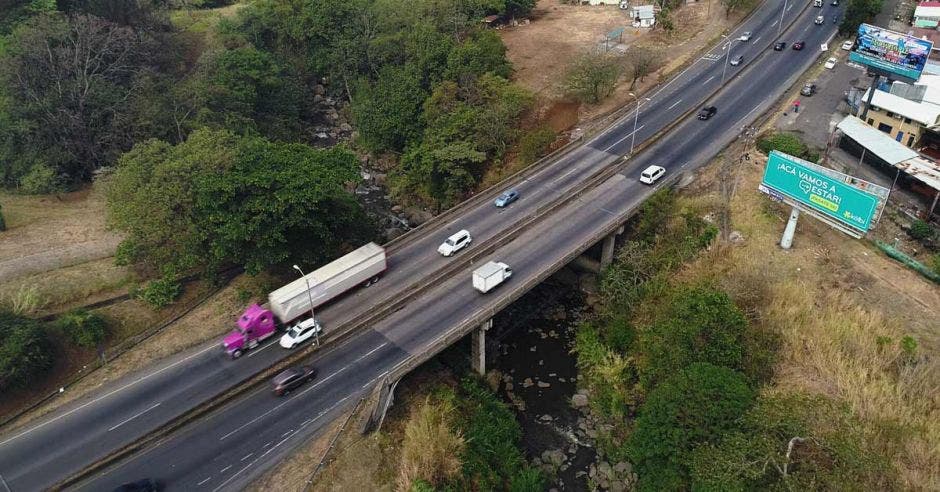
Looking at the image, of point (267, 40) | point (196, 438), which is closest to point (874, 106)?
point (196, 438)

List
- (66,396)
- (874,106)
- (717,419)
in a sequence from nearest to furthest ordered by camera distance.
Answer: (717,419)
(66,396)
(874,106)

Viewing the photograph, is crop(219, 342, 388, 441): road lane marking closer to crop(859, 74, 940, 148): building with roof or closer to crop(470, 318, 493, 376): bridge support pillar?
crop(470, 318, 493, 376): bridge support pillar

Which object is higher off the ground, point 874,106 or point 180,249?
point 874,106

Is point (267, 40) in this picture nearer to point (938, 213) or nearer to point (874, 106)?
point (874, 106)

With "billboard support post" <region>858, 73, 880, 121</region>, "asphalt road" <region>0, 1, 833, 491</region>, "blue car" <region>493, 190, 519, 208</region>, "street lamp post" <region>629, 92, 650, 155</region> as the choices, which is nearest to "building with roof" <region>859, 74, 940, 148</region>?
"billboard support post" <region>858, 73, 880, 121</region>

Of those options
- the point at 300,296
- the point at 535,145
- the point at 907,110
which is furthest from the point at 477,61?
the point at 907,110

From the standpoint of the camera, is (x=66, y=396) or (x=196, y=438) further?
(x=66, y=396)
